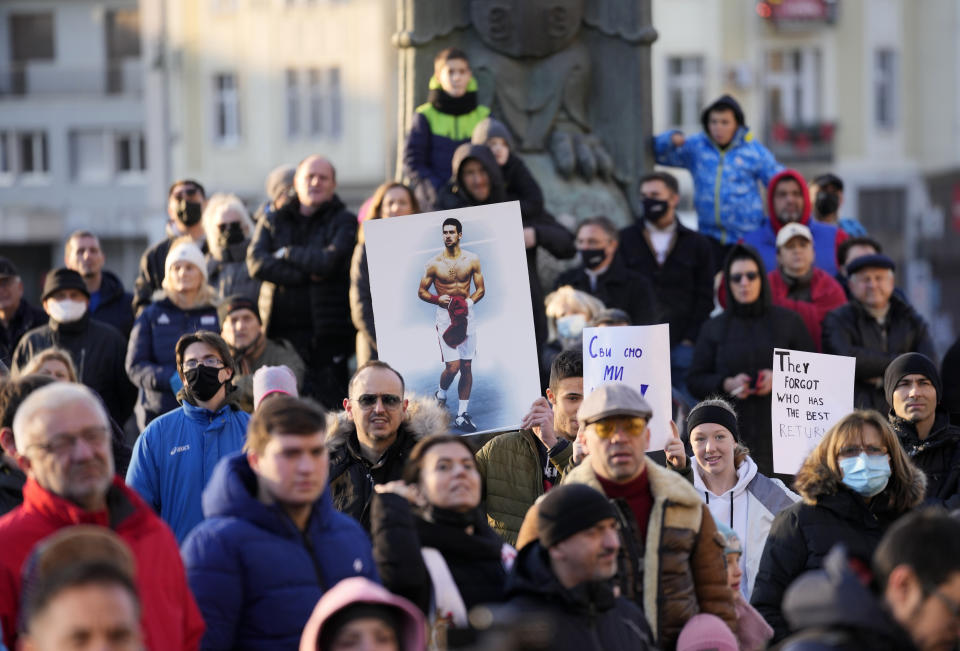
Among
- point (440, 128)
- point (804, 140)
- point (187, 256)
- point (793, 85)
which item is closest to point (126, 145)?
point (793, 85)

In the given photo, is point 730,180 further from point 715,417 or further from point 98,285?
point 715,417

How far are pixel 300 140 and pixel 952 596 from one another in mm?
41841

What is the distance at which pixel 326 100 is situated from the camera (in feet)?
151

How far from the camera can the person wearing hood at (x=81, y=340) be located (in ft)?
37.2

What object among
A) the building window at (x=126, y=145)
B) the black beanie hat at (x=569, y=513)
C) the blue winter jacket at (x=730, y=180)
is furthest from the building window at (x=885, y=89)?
the black beanie hat at (x=569, y=513)

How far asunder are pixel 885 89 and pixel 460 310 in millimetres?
37646

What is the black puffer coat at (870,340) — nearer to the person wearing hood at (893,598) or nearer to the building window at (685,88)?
the person wearing hood at (893,598)

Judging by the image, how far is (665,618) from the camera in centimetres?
684

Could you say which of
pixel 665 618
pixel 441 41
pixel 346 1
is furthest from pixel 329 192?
pixel 346 1

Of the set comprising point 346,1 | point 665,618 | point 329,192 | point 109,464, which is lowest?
point 665,618

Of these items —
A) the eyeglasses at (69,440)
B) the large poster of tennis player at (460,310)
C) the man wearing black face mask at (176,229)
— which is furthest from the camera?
the man wearing black face mask at (176,229)

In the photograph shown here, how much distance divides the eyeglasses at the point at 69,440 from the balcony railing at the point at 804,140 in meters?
39.8

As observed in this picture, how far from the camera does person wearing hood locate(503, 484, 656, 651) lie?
6035 mm

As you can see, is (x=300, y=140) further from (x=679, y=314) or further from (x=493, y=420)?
(x=493, y=420)
